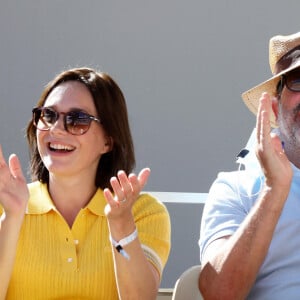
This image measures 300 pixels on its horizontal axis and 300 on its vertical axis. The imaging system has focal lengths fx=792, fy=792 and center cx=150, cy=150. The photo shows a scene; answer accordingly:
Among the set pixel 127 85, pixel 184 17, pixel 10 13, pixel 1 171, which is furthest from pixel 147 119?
pixel 1 171

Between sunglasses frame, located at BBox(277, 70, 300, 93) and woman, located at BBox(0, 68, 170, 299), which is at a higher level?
sunglasses frame, located at BBox(277, 70, 300, 93)

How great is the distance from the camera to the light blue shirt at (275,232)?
303 centimetres

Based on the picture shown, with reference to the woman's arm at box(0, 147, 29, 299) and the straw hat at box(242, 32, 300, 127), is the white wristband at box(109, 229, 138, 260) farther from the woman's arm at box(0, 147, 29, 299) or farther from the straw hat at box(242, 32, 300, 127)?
the straw hat at box(242, 32, 300, 127)

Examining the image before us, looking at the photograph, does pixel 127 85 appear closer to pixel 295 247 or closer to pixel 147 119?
pixel 147 119

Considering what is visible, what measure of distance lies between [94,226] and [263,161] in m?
0.83

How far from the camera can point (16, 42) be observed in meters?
5.15

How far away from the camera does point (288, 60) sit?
3311 millimetres

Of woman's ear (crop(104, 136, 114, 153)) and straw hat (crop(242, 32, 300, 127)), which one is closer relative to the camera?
straw hat (crop(242, 32, 300, 127))

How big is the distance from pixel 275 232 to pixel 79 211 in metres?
0.82

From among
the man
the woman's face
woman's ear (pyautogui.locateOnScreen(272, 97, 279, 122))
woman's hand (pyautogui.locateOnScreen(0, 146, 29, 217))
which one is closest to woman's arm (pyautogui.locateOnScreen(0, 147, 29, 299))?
woman's hand (pyautogui.locateOnScreen(0, 146, 29, 217))

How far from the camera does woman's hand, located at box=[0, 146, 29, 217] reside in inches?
116

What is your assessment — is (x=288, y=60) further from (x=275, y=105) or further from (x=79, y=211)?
(x=79, y=211)

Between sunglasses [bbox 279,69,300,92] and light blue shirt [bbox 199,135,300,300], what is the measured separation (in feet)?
1.11

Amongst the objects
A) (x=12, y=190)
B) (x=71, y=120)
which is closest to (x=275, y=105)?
(x=71, y=120)
